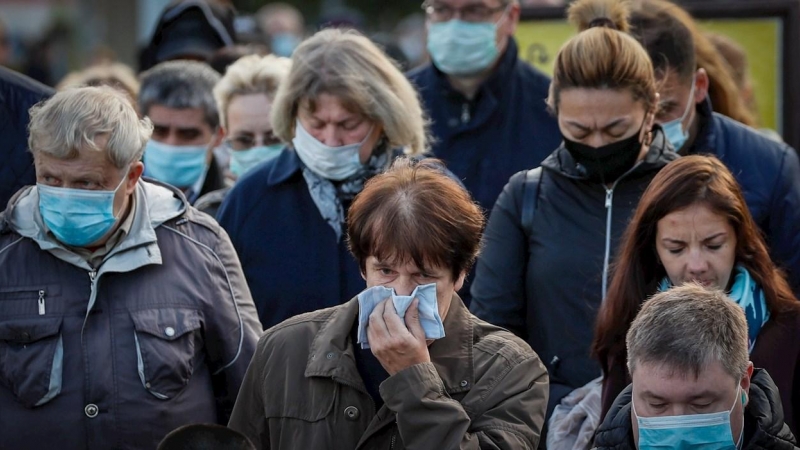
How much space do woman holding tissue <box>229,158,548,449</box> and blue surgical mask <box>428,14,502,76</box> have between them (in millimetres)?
2862

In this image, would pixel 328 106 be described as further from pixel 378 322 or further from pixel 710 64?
pixel 378 322

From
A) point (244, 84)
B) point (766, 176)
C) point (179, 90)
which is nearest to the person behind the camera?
point (766, 176)

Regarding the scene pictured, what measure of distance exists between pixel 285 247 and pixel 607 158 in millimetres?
1452

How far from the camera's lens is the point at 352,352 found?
415 centimetres

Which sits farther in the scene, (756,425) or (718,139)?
(718,139)

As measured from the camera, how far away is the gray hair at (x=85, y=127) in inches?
191

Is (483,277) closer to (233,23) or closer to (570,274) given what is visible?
(570,274)

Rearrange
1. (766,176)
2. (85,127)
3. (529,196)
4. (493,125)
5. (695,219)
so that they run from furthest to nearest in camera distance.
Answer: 1. (493,125)
2. (766,176)
3. (529,196)
4. (85,127)
5. (695,219)

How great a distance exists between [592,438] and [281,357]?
124 centimetres

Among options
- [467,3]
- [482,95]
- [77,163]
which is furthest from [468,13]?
[77,163]

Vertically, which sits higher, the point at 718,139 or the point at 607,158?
the point at 607,158

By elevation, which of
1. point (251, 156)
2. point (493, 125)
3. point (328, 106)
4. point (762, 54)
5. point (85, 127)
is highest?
point (85, 127)

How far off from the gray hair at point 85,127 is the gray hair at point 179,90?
2180 millimetres

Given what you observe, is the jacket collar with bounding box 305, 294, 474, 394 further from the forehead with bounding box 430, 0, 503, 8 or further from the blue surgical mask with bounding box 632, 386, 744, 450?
the forehead with bounding box 430, 0, 503, 8
